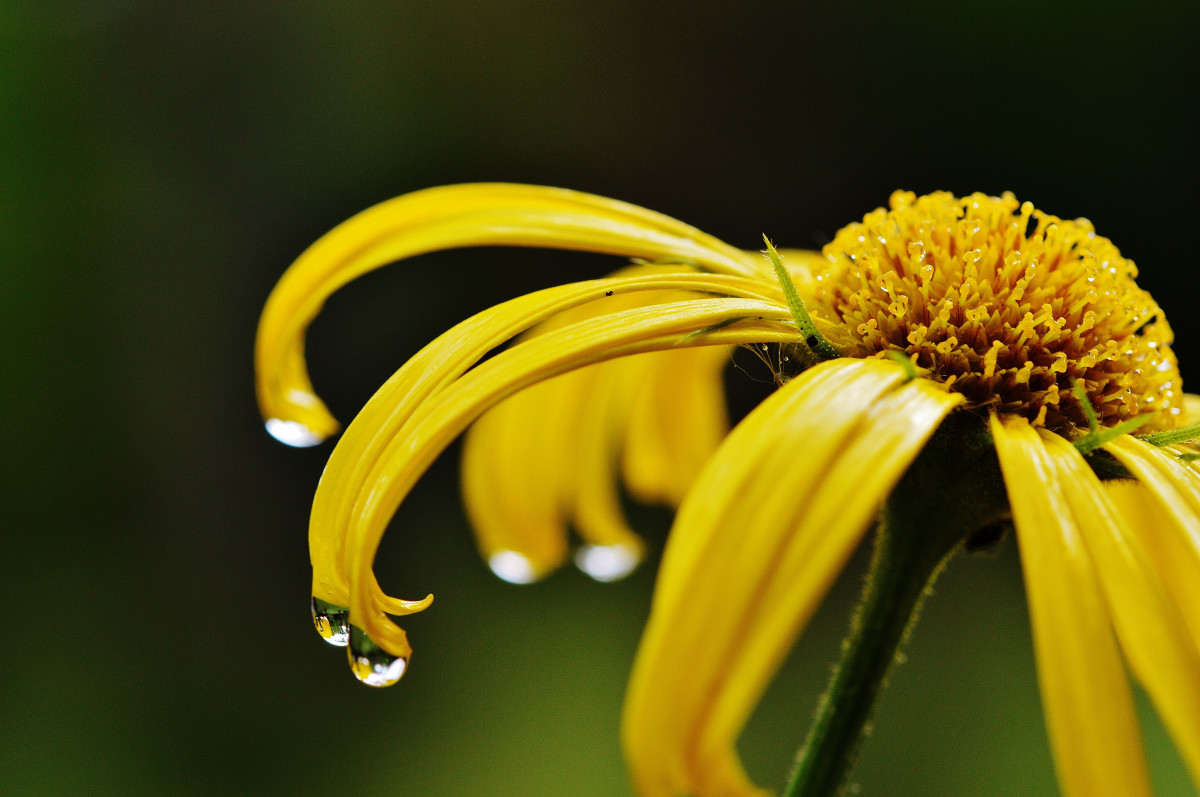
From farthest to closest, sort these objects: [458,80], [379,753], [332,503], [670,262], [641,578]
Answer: [458,80], [641,578], [379,753], [670,262], [332,503]

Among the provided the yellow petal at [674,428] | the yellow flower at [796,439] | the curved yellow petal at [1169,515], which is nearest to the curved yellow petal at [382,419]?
the yellow flower at [796,439]

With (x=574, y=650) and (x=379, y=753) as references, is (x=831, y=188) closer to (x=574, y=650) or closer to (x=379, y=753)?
(x=574, y=650)

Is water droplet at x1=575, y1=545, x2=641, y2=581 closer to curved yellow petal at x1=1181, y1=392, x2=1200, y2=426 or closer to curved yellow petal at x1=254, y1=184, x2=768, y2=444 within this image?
curved yellow petal at x1=254, y1=184, x2=768, y2=444

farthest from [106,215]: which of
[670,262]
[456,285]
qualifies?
[670,262]

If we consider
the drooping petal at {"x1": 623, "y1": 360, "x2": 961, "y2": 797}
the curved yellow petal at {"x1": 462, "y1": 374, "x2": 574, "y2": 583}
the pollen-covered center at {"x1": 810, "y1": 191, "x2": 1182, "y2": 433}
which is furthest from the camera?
the curved yellow petal at {"x1": 462, "y1": 374, "x2": 574, "y2": 583}

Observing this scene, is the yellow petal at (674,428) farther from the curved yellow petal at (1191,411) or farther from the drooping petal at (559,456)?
the curved yellow petal at (1191,411)

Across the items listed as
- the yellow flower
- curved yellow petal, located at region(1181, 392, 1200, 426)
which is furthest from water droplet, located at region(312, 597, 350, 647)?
curved yellow petal, located at region(1181, 392, 1200, 426)
